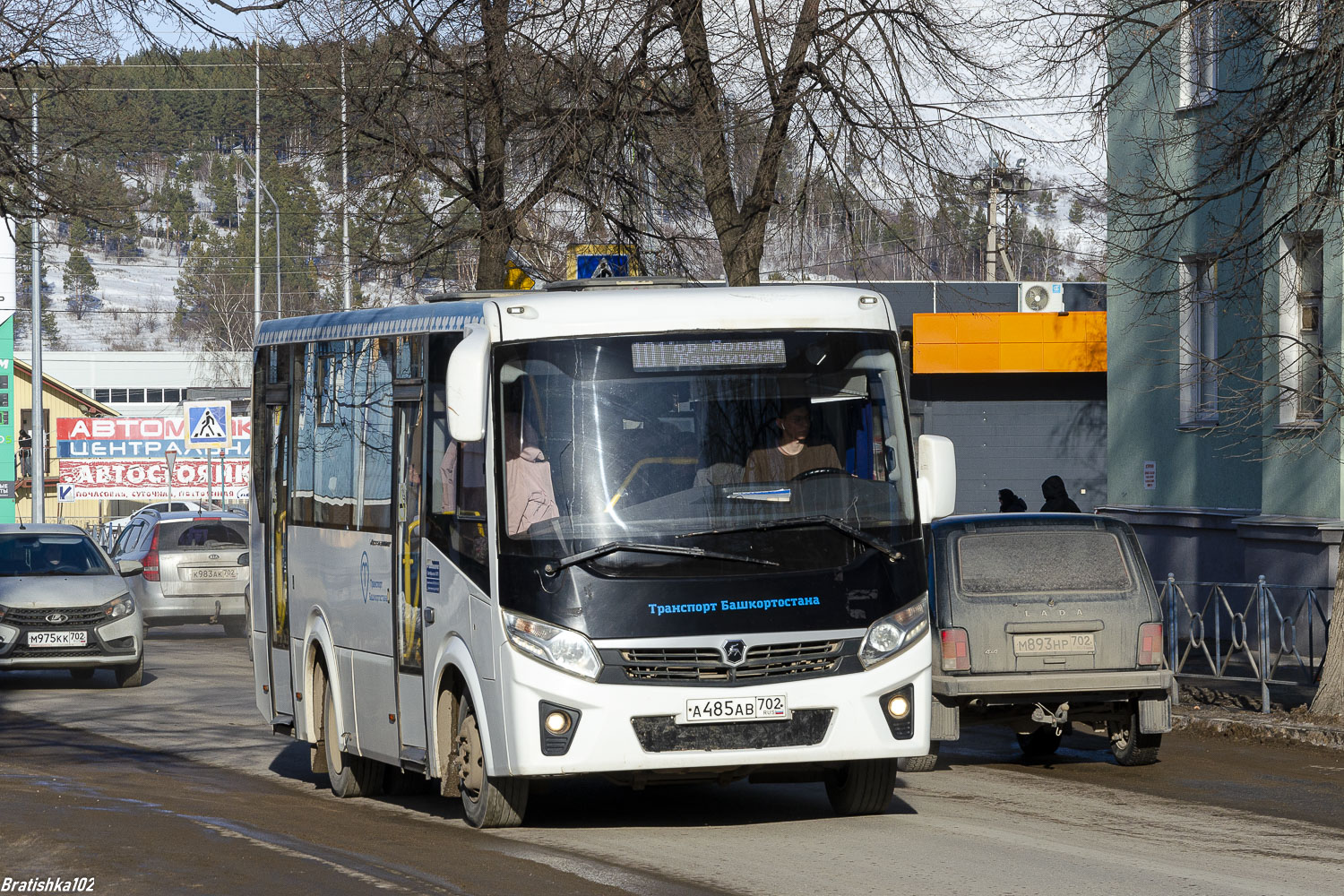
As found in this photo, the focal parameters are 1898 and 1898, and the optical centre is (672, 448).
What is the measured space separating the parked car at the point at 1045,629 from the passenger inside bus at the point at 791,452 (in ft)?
10.1

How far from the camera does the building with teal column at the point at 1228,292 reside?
1380 centimetres

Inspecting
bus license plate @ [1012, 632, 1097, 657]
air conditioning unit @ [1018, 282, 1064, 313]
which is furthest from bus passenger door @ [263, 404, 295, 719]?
air conditioning unit @ [1018, 282, 1064, 313]

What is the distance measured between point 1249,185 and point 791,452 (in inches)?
235

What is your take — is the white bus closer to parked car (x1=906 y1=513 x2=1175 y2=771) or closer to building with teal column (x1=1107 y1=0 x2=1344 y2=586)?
parked car (x1=906 y1=513 x2=1175 y2=771)

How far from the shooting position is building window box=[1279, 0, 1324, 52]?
43.7 ft

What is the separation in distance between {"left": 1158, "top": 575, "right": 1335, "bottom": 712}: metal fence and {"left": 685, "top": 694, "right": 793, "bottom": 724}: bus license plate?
275 inches

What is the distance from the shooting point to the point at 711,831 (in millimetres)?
9578

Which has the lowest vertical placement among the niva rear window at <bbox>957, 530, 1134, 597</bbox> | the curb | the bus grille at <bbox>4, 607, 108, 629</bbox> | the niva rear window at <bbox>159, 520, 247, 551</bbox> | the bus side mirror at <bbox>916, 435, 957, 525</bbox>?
the curb

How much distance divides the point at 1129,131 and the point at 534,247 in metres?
7.58

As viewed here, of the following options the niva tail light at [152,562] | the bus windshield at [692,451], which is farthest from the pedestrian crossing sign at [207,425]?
the bus windshield at [692,451]

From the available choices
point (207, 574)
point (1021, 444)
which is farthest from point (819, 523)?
point (1021, 444)

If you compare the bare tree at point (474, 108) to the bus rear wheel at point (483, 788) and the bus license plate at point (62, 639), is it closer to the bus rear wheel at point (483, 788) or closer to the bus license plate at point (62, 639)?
the bus license plate at point (62, 639)

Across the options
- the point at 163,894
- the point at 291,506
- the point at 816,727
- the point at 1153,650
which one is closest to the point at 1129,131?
the point at 1153,650

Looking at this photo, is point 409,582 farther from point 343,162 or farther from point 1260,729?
point 343,162
